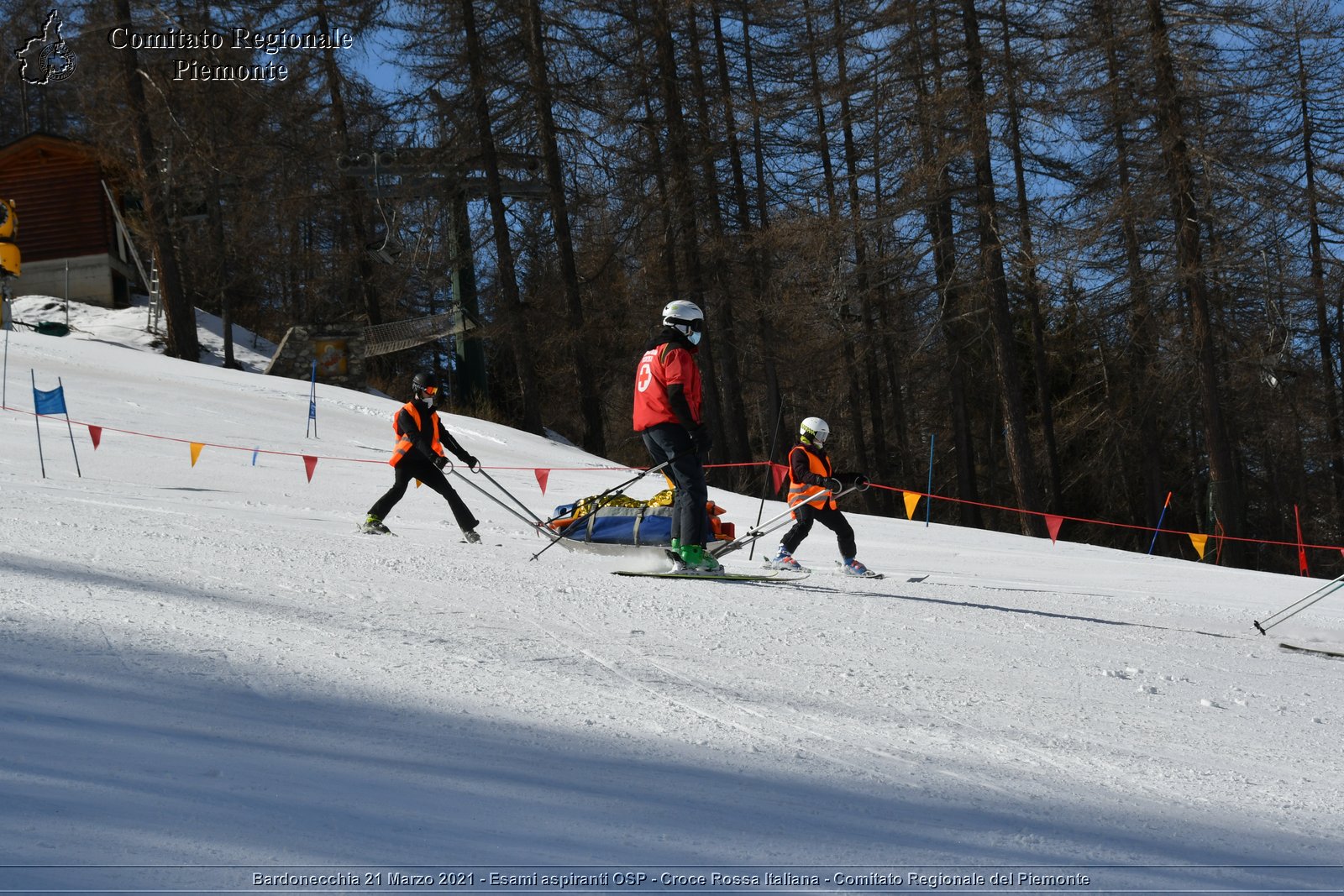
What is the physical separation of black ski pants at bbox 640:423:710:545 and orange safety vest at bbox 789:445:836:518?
6.36 feet

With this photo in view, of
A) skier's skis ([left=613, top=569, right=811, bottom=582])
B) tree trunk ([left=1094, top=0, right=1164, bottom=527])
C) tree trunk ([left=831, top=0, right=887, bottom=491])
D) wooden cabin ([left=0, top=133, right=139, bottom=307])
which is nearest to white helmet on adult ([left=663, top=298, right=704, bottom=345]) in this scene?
skier's skis ([left=613, top=569, right=811, bottom=582])

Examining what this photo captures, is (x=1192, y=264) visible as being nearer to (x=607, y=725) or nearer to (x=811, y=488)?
(x=811, y=488)

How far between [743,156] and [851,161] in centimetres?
Answer: 330

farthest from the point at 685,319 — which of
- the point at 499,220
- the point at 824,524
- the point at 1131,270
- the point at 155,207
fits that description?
the point at 155,207

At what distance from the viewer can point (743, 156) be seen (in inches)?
1077

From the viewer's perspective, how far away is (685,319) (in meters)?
7.32

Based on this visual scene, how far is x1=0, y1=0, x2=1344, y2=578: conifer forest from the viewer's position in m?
18.5

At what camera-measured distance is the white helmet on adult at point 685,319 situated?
727 cm

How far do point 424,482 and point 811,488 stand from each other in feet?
11.2

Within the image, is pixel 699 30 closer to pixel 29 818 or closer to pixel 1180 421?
pixel 1180 421

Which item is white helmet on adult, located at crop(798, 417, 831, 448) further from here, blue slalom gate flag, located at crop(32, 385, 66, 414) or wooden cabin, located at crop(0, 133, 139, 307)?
wooden cabin, located at crop(0, 133, 139, 307)

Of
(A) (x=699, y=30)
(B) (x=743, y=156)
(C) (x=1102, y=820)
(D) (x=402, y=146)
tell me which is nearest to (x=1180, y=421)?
(B) (x=743, y=156)

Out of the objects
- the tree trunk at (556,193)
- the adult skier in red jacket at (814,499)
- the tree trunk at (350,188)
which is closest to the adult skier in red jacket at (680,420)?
the adult skier in red jacket at (814,499)

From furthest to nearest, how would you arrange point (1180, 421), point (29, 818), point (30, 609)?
1. point (1180, 421)
2. point (30, 609)
3. point (29, 818)
